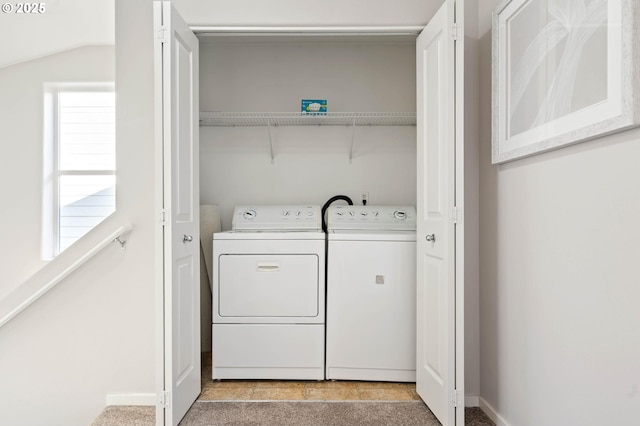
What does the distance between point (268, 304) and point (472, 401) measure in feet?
4.14

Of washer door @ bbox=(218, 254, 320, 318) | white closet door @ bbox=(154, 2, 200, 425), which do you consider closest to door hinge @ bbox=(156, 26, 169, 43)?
white closet door @ bbox=(154, 2, 200, 425)

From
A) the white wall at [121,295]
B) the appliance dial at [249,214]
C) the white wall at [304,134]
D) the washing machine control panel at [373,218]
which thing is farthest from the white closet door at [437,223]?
the white wall at [121,295]

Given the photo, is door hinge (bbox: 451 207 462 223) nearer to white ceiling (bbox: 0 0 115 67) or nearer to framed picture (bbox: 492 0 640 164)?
framed picture (bbox: 492 0 640 164)

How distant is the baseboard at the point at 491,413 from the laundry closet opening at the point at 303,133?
1460mm

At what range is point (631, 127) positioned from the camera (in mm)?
1135

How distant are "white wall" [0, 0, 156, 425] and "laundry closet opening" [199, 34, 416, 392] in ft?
2.78

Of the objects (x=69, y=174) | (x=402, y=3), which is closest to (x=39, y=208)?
(x=69, y=174)

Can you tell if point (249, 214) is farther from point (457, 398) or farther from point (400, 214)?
point (457, 398)

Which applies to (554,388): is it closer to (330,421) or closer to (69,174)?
(330,421)

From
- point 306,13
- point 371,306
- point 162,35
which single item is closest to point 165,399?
point 371,306

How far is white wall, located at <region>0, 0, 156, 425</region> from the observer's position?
2258mm

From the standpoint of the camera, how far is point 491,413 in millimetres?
2057

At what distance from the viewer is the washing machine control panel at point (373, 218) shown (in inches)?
107

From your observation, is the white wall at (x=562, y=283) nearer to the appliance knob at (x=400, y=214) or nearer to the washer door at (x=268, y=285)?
the appliance knob at (x=400, y=214)
